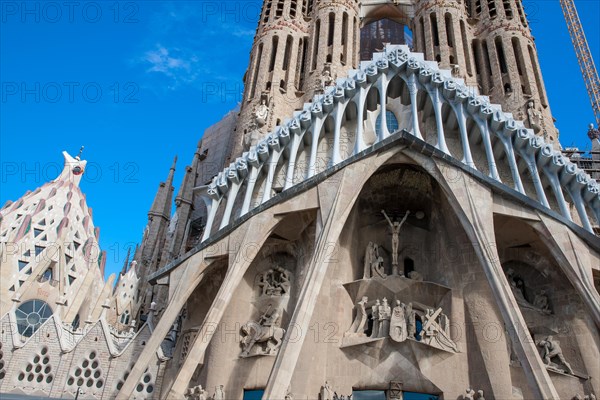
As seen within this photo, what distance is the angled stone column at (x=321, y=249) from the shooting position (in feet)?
30.8

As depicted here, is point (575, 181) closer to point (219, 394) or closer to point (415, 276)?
point (415, 276)

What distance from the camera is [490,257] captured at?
35.1 feet

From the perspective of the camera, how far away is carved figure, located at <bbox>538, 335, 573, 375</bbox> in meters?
11.1

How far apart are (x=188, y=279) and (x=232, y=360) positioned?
2290 millimetres

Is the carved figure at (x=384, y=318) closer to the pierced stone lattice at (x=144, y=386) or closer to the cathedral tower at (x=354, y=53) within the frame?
the pierced stone lattice at (x=144, y=386)

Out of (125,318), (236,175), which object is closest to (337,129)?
(236,175)

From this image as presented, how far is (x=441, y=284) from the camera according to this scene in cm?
1276

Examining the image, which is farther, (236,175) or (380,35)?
(380,35)

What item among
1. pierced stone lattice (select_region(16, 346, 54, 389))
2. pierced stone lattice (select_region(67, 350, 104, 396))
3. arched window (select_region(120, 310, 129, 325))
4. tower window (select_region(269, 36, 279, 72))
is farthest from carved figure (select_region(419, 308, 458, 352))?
tower window (select_region(269, 36, 279, 72))

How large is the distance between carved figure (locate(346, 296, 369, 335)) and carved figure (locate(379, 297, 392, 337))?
0.49 meters

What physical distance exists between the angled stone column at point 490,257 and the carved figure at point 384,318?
2538mm

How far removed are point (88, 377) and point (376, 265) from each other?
311 inches

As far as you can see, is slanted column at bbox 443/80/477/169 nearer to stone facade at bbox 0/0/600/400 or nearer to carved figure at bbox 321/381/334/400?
stone facade at bbox 0/0/600/400

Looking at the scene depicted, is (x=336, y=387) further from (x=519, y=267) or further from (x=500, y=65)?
(x=500, y=65)
